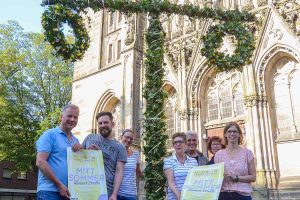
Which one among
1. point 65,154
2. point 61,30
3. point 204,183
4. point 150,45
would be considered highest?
point 61,30

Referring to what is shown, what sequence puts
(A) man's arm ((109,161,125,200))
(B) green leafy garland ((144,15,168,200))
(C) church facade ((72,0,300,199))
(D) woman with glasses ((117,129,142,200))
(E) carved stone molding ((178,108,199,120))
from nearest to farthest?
(A) man's arm ((109,161,125,200)) < (D) woman with glasses ((117,129,142,200)) < (B) green leafy garland ((144,15,168,200)) < (C) church facade ((72,0,300,199)) < (E) carved stone molding ((178,108,199,120))

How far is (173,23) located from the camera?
18.3 m

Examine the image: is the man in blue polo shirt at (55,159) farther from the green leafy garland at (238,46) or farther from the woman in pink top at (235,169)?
the green leafy garland at (238,46)

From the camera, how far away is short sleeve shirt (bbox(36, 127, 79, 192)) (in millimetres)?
3744

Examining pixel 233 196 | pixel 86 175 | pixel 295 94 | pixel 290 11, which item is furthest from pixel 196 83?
pixel 86 175

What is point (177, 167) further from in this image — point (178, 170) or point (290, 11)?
point (290, 11)

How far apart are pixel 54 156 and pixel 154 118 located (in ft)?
8.43

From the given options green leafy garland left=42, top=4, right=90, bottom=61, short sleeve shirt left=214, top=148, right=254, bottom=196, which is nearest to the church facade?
green leafy garland left=42, top=4, right=90, bottom=61

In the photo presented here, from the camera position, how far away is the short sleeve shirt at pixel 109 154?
14.5 feet

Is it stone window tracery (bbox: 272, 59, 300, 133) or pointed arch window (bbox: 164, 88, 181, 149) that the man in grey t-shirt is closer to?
stone window tracery (bbox: 272, 59, 300, 133)

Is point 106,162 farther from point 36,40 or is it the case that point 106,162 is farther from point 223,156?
point 36,40

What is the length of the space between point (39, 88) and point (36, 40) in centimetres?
422

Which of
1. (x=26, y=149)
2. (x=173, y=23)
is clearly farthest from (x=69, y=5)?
(x=26, y=149)

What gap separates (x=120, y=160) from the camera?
4480mm
